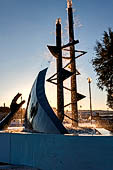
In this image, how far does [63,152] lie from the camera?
6.03 meters

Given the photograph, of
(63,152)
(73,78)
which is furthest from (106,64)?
(63,152)

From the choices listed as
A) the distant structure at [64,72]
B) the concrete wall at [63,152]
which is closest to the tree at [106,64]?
the distant structure at [64,72]

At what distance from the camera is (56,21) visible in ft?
61.3

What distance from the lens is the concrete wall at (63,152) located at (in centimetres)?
536

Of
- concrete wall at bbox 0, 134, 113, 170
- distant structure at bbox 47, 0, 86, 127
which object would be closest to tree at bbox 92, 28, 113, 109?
distant structure at bbox 47, 0, 86, 127

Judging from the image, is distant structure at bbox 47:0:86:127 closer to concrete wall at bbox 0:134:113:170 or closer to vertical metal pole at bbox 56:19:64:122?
vertical metal pole at bbox 56:19:64:122

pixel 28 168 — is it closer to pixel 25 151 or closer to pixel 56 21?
pixel 25 151

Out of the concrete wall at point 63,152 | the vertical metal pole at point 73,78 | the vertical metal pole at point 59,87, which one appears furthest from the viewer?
the vertical metal pole at point 73,78

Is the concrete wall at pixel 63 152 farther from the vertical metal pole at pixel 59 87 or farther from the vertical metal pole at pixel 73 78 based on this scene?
the vertical metal pole at pixel 73 78

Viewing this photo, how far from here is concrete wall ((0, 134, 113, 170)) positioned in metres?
5.36

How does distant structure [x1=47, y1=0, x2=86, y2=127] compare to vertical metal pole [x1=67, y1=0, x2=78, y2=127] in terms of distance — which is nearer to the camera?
distant structure [x1=47, y1=0, x2=86, y2=127]

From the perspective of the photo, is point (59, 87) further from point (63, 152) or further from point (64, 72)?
point (63, 152)

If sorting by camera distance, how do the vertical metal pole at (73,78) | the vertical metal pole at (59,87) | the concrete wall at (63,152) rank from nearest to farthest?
the concrete wall at (63,152) → the vertical metal pole at (59,87) → the vertical metal pole at (73,78)

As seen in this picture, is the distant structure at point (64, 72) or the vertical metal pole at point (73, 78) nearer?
the distant structure at point (64, 72)
